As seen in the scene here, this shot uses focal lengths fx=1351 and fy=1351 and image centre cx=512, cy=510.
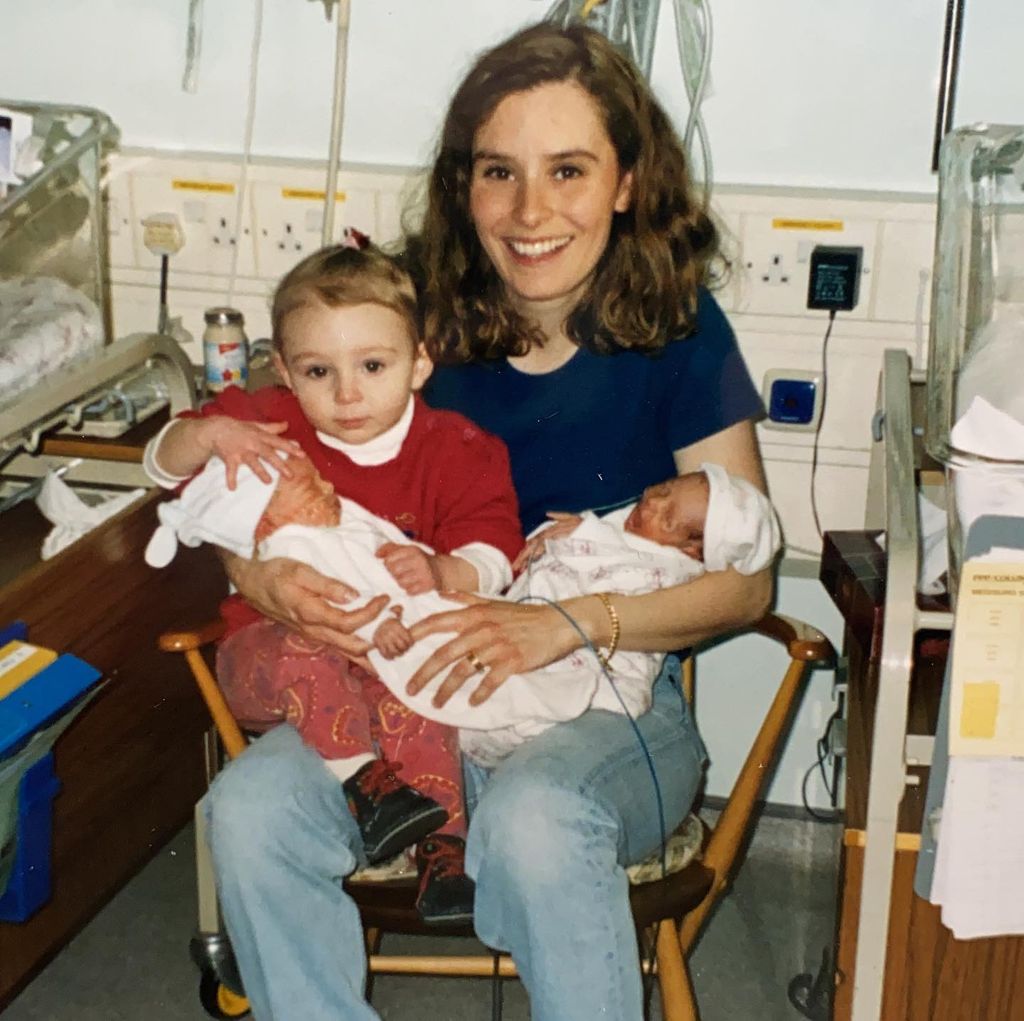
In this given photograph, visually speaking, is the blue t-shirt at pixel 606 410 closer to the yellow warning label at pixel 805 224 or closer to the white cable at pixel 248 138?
the yellow warning label at pixel 805 224

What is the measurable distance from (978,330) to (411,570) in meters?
0.76

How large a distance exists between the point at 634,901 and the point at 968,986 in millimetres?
386

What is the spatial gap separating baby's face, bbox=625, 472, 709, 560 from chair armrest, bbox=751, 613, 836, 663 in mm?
167

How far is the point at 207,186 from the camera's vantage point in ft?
7.82

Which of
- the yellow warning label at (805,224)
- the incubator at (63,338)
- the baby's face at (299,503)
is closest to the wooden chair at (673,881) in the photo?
the baby's face at (299,503)

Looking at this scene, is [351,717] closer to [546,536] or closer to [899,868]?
[546,536]

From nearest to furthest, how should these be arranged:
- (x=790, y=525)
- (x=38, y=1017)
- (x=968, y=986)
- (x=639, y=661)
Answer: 1. (x=968, y=986)
2. (x=639, y=661)
3. (x=38, y=1017)
4. (x=790, y=525)

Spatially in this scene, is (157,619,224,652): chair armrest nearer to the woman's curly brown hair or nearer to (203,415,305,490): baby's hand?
(203,415,305,490): baby's hand

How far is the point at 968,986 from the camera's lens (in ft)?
4.96

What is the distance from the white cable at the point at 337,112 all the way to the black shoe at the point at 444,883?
A: 1.14 metres

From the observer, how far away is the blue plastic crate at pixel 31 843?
1795 millimetres

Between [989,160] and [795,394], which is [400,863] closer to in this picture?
[795,394]

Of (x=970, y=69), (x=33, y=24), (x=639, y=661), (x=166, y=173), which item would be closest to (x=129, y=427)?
(x=166, y=173)

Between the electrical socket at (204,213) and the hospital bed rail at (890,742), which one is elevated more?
the electrical socket at (204,213)
